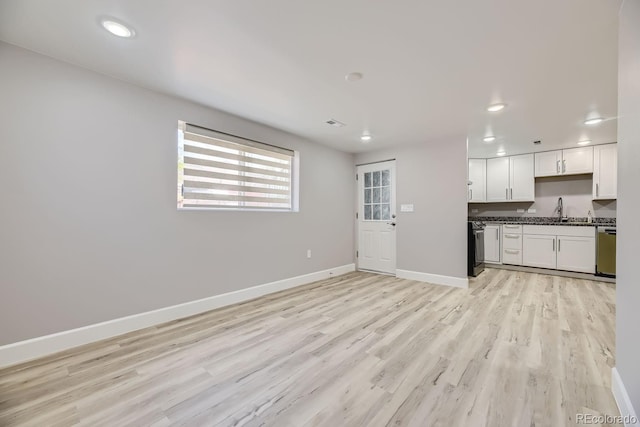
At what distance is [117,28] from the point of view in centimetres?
180

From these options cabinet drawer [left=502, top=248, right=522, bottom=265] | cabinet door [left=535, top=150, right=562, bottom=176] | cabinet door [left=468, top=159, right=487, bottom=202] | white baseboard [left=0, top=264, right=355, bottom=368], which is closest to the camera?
white baseboard [left=0, top=264, right=355, bottom=368]

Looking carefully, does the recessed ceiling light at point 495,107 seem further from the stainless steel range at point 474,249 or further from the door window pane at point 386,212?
the door window pane at point 386,212

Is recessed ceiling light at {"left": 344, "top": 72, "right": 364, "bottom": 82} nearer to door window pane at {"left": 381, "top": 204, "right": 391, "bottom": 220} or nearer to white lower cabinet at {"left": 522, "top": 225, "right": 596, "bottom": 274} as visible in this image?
door window pane at {"left": 381, "top": 204, "right": 391, "bottom": 220}

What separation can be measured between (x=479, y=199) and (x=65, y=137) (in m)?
6.83

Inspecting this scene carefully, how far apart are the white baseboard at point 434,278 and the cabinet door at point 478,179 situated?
264 cm

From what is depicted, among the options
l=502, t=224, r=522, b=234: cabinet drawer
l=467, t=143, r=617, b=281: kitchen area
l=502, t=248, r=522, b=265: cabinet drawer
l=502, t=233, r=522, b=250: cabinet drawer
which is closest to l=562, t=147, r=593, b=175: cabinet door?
l=467, t=143, r=617, b=281: kitchen area

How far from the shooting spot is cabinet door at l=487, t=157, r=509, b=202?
18.7 ft

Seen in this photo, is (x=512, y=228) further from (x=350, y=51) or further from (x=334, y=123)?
(x=350, y=51)

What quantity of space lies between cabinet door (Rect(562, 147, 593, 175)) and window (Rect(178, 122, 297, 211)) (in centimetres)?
510

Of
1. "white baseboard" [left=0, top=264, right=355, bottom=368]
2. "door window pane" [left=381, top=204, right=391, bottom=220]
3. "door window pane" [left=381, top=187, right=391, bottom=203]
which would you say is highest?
"door window pane" [left=381, top=187, right=391, bottom=203]

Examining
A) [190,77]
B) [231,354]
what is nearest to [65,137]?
[190,77]

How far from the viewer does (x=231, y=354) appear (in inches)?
83.7

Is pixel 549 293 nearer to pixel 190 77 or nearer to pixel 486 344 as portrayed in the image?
pixel 486 344

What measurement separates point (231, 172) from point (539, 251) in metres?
5.64
